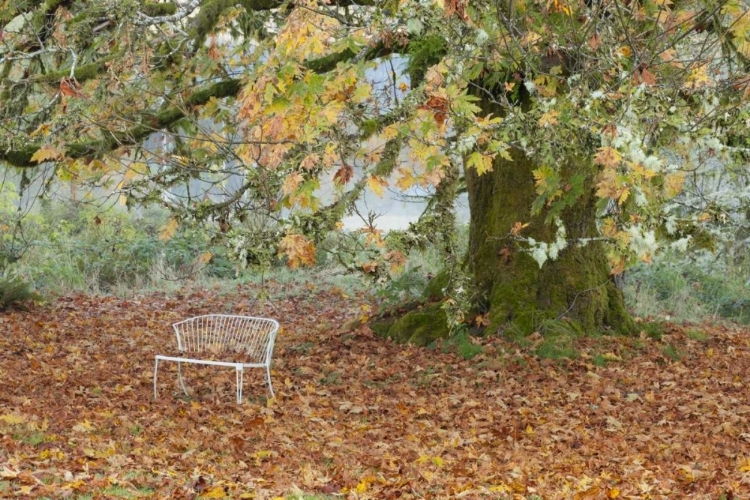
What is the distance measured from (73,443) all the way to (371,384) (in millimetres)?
3148

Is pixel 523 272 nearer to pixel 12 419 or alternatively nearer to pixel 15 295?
pixel 12 419

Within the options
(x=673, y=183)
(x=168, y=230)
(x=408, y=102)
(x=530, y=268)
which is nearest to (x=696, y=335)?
(x=530, y=268)

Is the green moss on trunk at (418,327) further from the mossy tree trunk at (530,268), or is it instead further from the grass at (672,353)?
the grass at (672,353)

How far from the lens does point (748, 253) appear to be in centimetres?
1516

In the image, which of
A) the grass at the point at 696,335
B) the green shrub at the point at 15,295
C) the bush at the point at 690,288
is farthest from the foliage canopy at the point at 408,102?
the bush at the point at 690,288

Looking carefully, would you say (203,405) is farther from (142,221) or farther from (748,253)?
(142,221)

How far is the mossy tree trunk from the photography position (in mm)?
9859

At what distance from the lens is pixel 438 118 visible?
5.97 metres

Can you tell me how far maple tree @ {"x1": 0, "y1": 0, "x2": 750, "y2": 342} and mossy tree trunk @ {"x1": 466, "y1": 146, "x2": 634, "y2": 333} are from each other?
20 millimetres

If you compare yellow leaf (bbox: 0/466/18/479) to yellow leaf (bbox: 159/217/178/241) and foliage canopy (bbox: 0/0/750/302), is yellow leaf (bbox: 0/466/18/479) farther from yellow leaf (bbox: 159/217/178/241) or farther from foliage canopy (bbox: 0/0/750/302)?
yellow leaf (bbox: 159/217/178/241)

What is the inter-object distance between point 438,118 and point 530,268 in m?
4.35

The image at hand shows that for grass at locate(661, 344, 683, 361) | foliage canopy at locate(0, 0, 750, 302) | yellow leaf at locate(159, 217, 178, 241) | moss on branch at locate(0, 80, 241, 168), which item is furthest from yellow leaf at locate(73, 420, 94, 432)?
grass at locate(661, 344, 683, 361)

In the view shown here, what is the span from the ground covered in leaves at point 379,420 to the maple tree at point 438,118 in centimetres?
98

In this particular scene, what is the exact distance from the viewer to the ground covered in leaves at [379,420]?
5.41 metres
